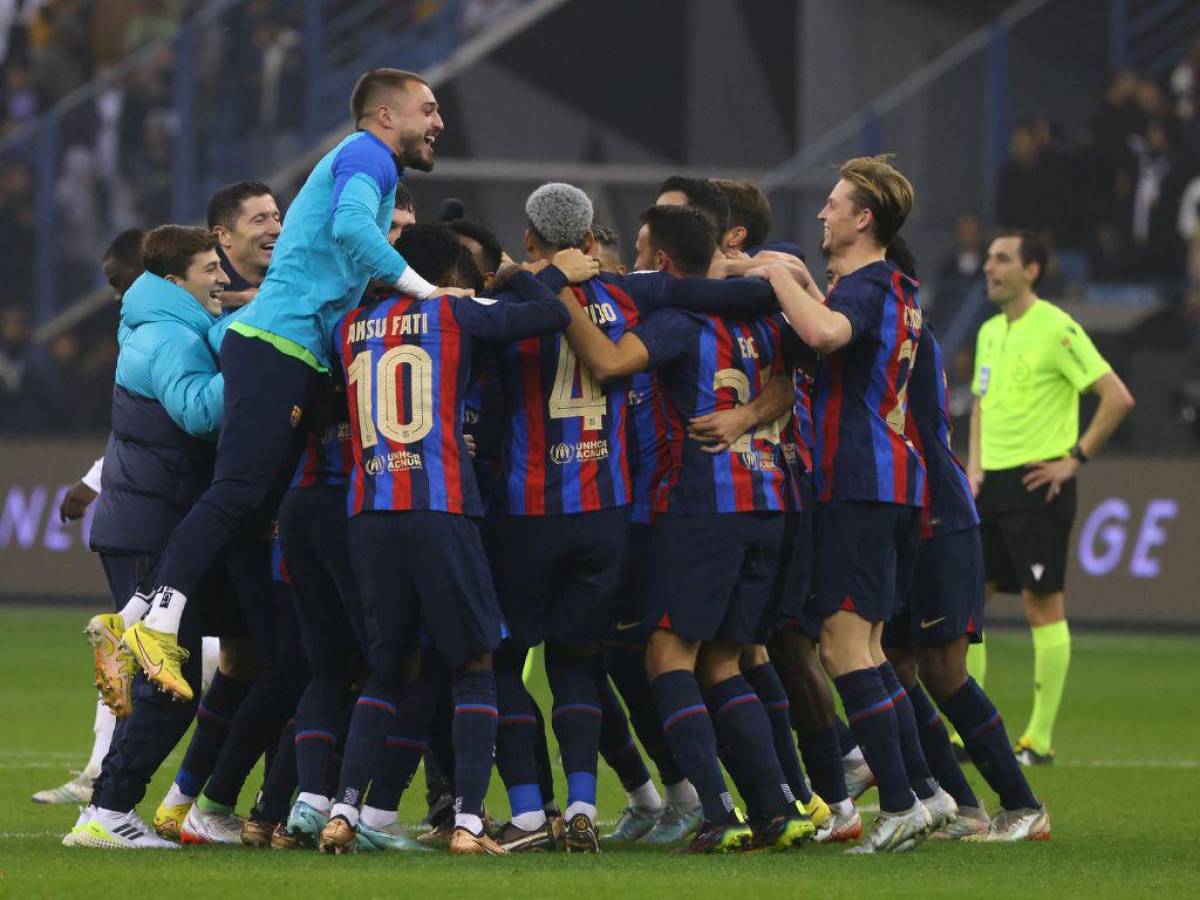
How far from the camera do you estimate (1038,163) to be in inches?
765

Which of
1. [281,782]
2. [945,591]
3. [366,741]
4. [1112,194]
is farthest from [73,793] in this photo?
[1112,194]

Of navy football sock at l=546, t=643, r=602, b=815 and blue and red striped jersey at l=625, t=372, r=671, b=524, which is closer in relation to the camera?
navy football sock at l=546, t=643, r=602, b=815

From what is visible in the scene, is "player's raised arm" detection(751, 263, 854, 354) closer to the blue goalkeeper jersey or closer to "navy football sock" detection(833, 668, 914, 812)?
"navy football sock" detection(833, 668, 914, 812)

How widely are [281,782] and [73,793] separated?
163cm

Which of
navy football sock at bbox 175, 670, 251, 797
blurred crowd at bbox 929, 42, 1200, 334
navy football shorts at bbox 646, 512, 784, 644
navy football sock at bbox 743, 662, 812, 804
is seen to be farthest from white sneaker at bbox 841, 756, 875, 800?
blurred crowd at bbox 929, 42, 1200, 334

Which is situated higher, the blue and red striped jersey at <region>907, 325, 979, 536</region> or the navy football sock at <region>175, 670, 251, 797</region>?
the blue and red striped jersey at <region>907, 325, 979, 536</region>

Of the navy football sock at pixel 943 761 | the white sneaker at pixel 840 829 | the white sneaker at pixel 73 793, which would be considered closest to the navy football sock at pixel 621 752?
the white sneaker at pixel 840 829

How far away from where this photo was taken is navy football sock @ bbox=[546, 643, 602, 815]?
6.67 meters

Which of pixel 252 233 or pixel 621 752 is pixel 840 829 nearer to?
pixel 621 752

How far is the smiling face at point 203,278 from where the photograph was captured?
23.3ft

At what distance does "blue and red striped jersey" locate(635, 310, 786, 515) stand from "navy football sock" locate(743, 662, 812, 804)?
2.97 feet

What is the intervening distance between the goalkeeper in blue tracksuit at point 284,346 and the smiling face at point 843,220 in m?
1.29

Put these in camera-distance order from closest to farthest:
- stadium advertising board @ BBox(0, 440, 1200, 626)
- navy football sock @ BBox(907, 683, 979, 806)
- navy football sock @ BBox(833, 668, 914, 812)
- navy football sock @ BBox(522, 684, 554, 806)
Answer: navy football sock @ BBox(833, 668, 914, 812) < navy football sock @ BBox(522, 684, 554, 806) < navy football sock @ BBox(907, 683, 979, 806) < stadium advertising board @ BBox(0, 440, 1200, 626)

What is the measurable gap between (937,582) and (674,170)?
14518 millimetres
